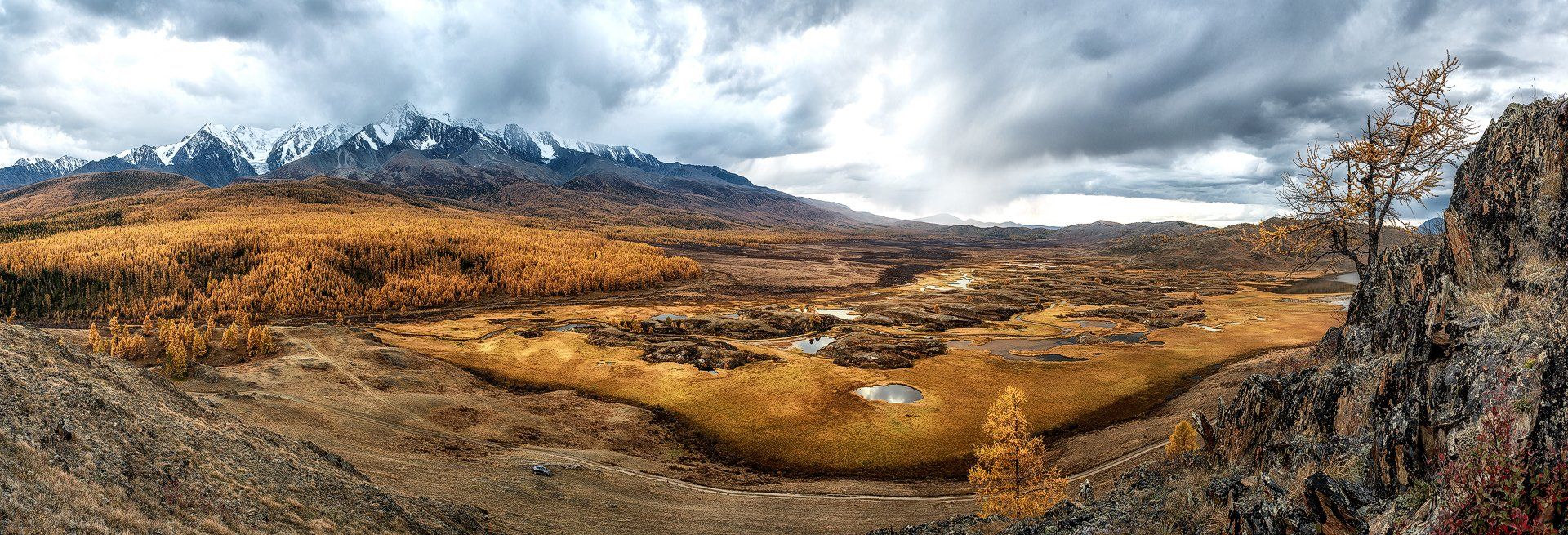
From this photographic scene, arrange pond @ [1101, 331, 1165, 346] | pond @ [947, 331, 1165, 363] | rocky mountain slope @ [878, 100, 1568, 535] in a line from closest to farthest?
rocky mountain slope @ [878, 100, 1568, 535], pond @ [947, 331, 1165, 363], pond @ [1101, 331, 1165, 346]

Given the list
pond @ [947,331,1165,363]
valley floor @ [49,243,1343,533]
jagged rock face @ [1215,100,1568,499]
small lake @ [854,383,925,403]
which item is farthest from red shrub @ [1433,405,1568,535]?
pond @ [947,331,1165,363]

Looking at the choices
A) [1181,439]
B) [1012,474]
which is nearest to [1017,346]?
[1012,474]

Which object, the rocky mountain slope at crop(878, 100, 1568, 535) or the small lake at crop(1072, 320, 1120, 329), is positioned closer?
the rocky mountain slope at crop(878, 100, 1568, 535)

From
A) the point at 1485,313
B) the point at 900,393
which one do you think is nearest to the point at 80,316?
the point at 900,393

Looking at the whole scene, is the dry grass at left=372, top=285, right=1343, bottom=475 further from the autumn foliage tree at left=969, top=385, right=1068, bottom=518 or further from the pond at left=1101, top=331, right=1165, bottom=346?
the autumn foliage tree at left=969, top=385, right=1068, bottom=518

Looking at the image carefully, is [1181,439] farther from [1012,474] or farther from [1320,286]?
[1320,286]

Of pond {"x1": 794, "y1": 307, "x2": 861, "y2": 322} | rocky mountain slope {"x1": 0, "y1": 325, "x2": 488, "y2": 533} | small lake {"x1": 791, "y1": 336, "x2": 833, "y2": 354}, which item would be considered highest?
rocky mountain slope {"x1": 0, "y1": 325, "x2": 488, "y2": 533}

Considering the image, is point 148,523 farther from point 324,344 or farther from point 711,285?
point 711,285
